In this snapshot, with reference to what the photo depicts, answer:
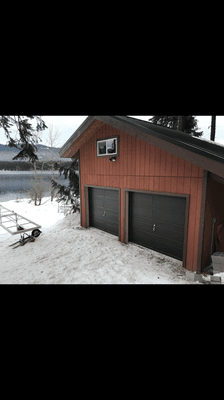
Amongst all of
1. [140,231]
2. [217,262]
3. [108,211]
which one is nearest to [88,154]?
[108,211]

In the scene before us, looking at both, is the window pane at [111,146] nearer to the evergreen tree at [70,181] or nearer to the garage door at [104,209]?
the garage door at [104,209]

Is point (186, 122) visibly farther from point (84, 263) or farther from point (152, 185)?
point (84, 263)

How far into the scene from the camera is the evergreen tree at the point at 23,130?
477cm

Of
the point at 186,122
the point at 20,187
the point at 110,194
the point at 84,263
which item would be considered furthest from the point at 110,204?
the point at 20,187

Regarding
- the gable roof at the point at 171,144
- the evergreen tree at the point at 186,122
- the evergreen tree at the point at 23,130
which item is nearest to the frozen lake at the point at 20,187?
the evergreen tree at the point at 23,130

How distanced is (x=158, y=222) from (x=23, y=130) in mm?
5399

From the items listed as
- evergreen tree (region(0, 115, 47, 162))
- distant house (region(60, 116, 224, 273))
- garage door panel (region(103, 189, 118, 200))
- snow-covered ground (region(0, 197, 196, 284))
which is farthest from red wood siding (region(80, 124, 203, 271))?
evergreen tree (region(0, 115, 47, 162))

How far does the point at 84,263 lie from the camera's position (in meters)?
6.01

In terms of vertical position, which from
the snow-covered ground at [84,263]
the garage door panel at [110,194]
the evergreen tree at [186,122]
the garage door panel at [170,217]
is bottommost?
the snow-covered ground at [84,263]

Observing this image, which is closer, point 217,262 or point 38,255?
point 217,262

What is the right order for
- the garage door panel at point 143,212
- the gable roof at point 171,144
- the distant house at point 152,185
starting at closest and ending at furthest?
the gable roof at point 171,144
the distant house at point 152,185
the garage door panel at point 143,212
